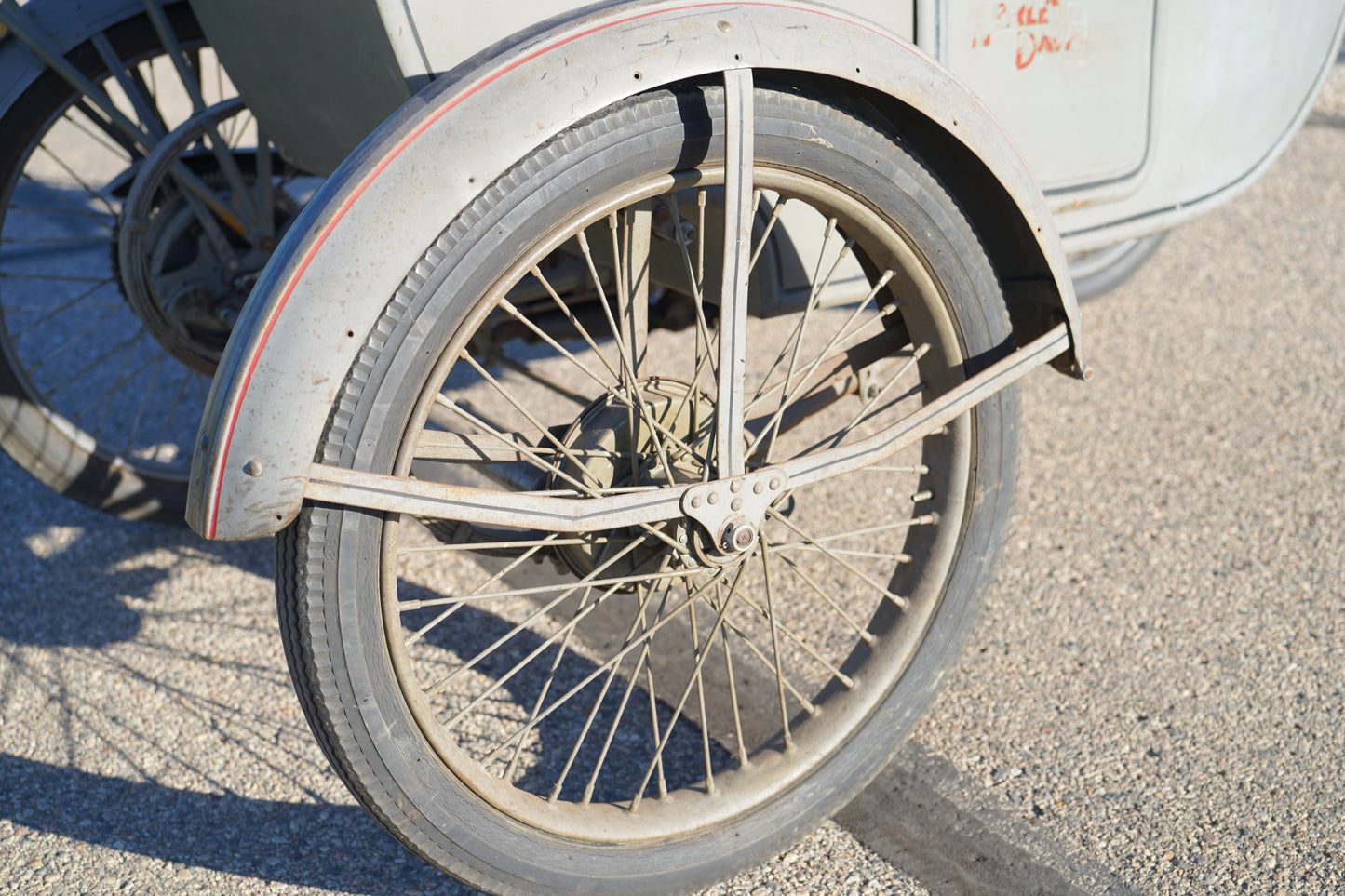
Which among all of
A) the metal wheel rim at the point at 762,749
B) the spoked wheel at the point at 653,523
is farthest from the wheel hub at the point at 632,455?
the metal wheel rim at the point at 762,749

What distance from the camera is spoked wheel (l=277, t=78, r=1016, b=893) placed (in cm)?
148

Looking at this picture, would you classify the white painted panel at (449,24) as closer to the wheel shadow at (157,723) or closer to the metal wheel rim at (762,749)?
the metal wheel rim at (762,749)

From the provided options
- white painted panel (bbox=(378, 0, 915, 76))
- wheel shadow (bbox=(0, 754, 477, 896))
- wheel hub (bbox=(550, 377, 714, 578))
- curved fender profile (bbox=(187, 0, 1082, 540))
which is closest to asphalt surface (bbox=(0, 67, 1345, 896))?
wheel shadow (bbox=(0, 754, 477, 896))

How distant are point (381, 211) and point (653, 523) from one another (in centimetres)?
58

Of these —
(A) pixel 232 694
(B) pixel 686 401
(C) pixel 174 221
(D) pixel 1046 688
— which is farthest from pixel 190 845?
(D) pixel 1046 688

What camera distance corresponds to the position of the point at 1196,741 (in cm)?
220

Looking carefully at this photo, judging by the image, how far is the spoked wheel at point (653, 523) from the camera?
4.84 feet

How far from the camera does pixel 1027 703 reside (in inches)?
91.0

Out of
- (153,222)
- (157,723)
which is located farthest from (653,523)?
(153,222)

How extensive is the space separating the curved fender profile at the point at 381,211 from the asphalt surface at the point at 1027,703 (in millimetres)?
864

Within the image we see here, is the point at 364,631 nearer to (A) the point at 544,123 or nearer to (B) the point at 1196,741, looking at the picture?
(A) the point at 544,123

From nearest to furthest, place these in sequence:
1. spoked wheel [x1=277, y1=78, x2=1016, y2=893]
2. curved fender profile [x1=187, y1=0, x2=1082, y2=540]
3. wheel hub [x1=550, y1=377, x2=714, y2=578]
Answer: curved fender profile [x1=187, y1=0, x2=1082, y2=540]
spoked wheel [x1=277, y1=78, x2=1016, y2=893]
wheel hub [x1=550, y1=377, x2=714, y2=578]

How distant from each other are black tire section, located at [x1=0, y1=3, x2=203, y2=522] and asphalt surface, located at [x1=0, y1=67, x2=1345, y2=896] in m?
0.12

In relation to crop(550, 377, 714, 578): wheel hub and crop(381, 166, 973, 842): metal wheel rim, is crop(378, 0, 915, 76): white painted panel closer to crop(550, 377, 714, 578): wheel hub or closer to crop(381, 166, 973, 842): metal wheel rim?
crop(381, 166, 973, 842): metal wheel rim
